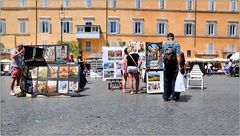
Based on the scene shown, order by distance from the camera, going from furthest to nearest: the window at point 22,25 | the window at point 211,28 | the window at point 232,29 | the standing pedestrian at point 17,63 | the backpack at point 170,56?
the window at point 232,29
the window at point 211,28
the window at point 22,25
the standing pedestrian at point 17,63
the backpack at point 170,56

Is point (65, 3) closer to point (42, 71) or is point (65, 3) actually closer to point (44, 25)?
point (44, 25)

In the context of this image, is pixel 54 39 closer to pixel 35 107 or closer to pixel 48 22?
pixel 48 22

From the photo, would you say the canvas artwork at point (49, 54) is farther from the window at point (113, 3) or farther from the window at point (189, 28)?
the window at point (189, 28)

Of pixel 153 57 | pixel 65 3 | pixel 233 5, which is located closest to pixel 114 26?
pixel 65 3

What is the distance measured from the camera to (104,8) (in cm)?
6347

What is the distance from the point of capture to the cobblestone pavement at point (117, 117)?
7367 millimetres

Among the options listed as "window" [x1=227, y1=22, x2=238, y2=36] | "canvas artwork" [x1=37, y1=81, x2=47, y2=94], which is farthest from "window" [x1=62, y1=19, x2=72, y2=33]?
"canvas artwork" [x1=37, y1=81, x2=47, y2=94]

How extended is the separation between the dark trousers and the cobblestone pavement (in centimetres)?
36

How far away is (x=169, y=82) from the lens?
12.1m

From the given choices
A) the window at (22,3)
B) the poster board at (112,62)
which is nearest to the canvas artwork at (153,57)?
the poster board at (112,62)

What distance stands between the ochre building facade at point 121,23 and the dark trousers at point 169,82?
51.0 m

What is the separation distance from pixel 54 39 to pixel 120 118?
56.1 m

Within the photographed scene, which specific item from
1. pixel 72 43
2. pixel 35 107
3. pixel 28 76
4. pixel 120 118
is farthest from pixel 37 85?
pixel 72 43

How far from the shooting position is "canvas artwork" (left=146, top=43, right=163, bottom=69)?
14.5m
